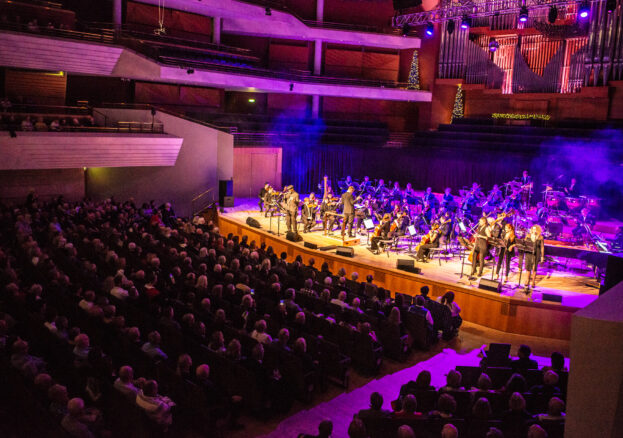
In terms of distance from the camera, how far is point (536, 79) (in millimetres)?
19734

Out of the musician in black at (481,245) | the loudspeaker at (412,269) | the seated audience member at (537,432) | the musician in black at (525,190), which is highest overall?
the musician in black at (525,190)

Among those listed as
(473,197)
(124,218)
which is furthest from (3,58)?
(473,197)

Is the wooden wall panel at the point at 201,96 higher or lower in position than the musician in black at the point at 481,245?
higher

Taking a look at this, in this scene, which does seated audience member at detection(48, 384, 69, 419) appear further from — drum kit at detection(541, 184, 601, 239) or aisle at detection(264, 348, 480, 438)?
drum kit at detection(541, 184, 601, 239)

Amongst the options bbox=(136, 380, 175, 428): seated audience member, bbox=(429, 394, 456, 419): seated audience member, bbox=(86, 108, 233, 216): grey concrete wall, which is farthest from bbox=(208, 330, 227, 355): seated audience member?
bbox=(86, 108, 233, 216): grey concrete wall

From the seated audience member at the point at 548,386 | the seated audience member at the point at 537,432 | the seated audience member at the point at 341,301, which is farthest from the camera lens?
the seated audience member at the point at 341,301

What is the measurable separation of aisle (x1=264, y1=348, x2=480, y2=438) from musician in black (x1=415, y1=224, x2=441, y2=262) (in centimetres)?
405

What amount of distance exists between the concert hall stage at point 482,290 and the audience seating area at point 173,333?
1504mm

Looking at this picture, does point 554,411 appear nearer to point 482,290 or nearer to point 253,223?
point 482,290

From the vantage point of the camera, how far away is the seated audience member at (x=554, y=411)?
204 inches

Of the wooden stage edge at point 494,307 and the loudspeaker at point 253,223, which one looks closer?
the wooden stage edge at point 494,307

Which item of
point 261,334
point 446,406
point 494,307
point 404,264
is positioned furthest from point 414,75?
point 446,406

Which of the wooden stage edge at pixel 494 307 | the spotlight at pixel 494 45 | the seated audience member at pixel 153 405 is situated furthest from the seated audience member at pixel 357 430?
the spotlight at pixel 494 45

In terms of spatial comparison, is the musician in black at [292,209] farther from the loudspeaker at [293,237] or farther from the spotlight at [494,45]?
the spotlight at [494,45]
